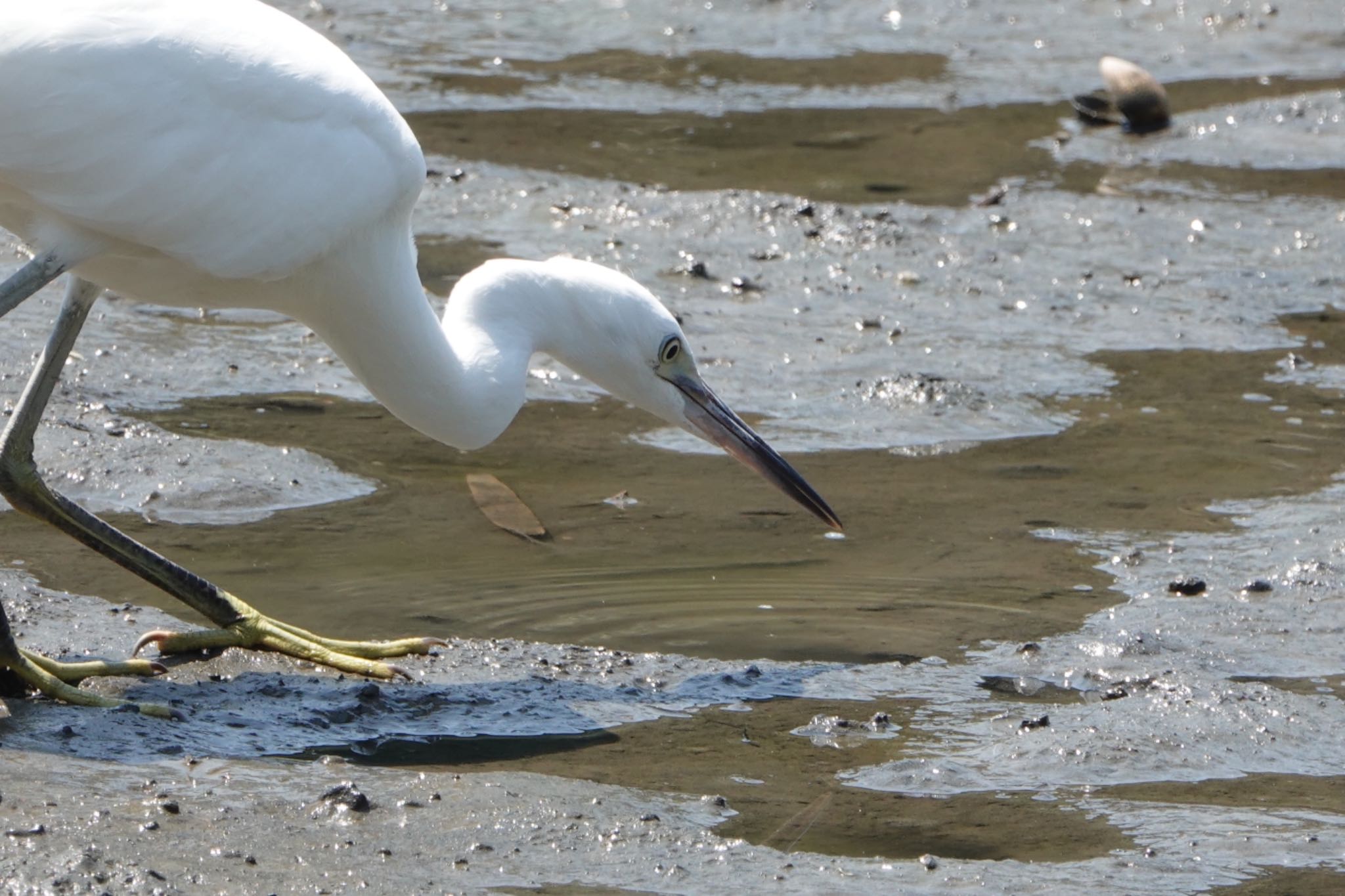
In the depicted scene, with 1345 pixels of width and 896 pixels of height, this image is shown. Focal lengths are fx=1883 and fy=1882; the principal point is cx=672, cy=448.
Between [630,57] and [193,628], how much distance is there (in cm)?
796

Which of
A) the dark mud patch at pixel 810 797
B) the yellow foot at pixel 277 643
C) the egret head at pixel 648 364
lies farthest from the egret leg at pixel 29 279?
the dark mud patch at pixel 810 797

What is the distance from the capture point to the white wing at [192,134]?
4.69 m

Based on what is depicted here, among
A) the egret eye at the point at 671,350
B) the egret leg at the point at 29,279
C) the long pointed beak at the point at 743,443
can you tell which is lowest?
the long pointed beak at the point at 743,443

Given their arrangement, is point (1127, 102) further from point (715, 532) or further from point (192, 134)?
point (192, 134)

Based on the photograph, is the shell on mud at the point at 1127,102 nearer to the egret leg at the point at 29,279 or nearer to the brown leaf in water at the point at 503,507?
the brown leaf in water at the point at 503,507

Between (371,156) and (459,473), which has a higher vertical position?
(371,156)

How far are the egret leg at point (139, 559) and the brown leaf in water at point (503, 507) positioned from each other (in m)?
0.95

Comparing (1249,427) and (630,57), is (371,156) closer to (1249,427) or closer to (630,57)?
(1249,427)

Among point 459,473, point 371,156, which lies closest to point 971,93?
point 459,473

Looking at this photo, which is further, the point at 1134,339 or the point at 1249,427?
the point at 1134,339

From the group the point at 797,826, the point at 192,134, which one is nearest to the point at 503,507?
the point at 192,134

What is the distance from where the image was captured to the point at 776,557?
6000 millimetres

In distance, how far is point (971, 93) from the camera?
12102 mm

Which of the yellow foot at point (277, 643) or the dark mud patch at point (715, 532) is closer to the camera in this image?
the yellow foot at point (277, 643)
